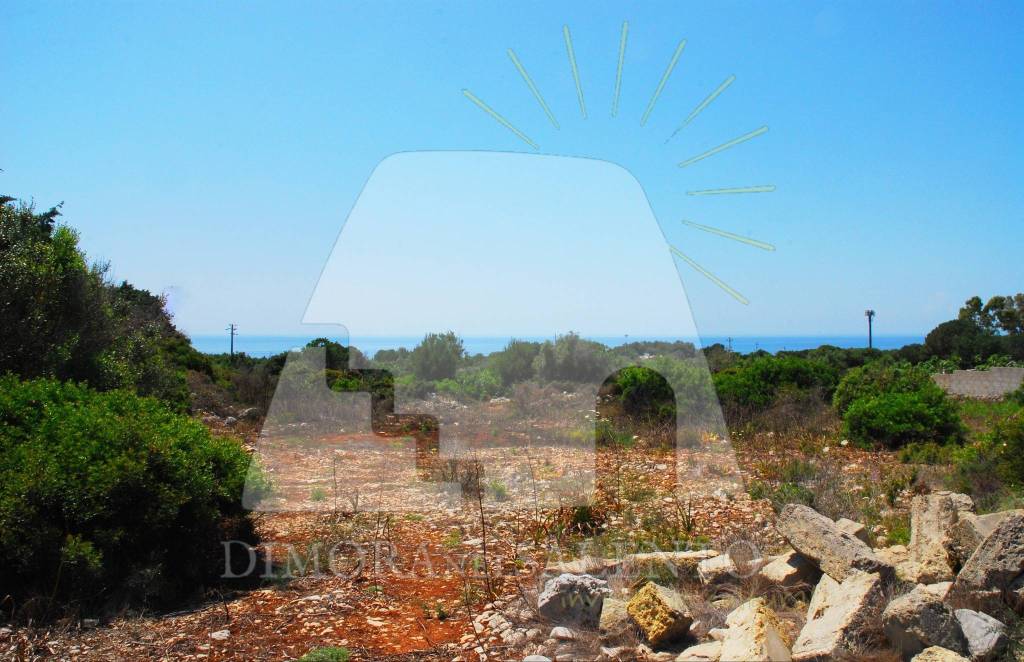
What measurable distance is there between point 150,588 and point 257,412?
8217mm

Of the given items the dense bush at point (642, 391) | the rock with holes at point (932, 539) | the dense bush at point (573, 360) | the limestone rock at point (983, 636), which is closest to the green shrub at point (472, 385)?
the dense bush at point (573, 360)

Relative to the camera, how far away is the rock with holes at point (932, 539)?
371cm

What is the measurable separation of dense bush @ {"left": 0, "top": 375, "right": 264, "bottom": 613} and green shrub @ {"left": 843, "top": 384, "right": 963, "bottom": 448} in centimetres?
719

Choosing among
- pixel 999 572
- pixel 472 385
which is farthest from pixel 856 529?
pixel 472 385

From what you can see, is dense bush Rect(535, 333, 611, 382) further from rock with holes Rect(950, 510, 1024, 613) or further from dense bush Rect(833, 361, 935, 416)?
dense bush Rect(833, 361, 935, 416)

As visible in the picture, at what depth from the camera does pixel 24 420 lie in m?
4.75

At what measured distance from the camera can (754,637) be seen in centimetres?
280

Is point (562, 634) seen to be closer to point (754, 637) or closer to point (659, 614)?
point (659, 614)

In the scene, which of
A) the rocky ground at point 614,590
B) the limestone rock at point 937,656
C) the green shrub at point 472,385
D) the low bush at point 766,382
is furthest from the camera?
the low bush at point 766,382

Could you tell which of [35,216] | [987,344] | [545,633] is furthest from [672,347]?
[987,344]

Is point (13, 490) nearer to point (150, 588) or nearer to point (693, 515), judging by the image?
point (150, 588)

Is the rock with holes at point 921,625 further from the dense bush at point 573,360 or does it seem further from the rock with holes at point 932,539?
the dense bush at point 573,360

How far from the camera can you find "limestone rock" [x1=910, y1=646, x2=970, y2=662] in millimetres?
2814

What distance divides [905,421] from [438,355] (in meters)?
5.66
